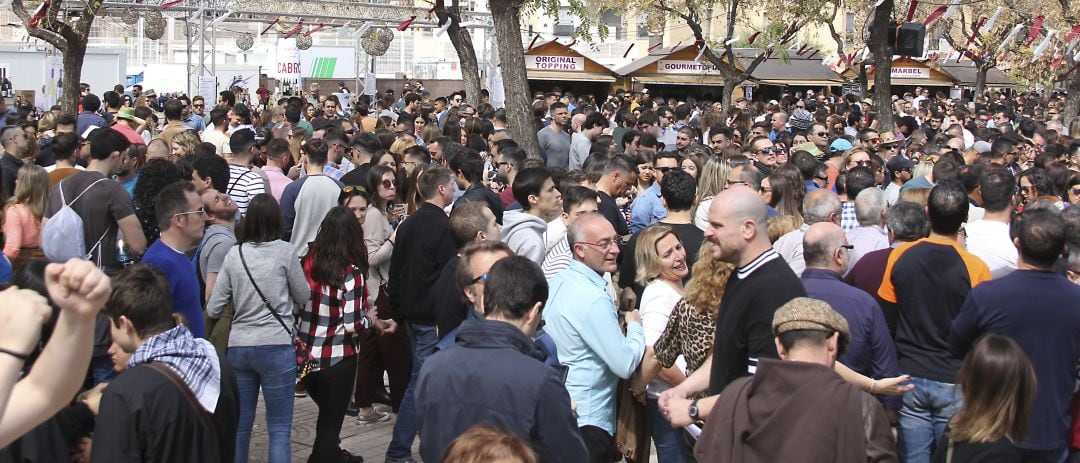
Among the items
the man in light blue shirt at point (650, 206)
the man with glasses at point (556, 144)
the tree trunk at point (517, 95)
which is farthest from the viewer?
the man with glasses at point (556, 144)

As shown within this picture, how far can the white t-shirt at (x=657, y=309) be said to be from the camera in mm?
5309

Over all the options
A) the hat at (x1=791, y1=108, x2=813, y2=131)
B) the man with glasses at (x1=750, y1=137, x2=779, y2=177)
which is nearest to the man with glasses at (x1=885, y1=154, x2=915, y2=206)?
the man with glasses at (x1=750, y1=137, x2=779, y2=177)

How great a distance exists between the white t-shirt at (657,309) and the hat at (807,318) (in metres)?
1.51

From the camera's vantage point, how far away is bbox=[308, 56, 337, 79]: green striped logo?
111 feet

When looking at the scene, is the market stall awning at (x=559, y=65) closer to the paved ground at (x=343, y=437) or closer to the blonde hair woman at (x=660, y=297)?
the paved ground at (x=343, y=437)

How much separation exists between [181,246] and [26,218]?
1771 mm

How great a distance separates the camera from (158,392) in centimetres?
367

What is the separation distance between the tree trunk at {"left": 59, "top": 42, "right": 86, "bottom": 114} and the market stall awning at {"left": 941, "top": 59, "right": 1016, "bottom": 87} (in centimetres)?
3212

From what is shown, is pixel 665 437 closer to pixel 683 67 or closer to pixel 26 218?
pixel 26 218

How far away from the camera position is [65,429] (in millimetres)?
3703

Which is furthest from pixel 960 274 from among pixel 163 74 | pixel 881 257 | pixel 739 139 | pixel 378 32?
pixel 163 74

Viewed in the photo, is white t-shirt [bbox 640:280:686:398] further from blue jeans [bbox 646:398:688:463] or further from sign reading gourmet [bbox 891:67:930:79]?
sign reading gourmet [bbox 891:67:930:79]

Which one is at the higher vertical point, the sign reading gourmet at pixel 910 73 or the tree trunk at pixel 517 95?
the sign reading gourmet at pixel 910 73

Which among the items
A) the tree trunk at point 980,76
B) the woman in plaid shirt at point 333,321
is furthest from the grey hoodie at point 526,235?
the tree trunk at point 980,76
